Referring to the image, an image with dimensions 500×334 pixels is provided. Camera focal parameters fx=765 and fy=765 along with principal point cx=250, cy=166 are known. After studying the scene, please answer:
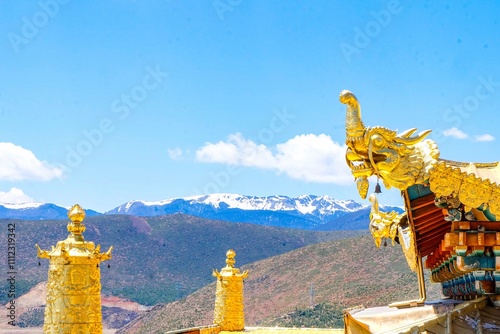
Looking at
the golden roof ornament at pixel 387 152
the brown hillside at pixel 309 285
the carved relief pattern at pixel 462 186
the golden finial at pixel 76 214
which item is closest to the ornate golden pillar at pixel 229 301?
the golden finial at pixel 76 214

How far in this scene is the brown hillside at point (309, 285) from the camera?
2068 inches

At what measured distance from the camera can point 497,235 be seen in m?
6.03

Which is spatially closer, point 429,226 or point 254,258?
point 429,226

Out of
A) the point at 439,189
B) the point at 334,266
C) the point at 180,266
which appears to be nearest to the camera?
the point at 439,189

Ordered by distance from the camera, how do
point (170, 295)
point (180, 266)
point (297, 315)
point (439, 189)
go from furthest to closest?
point (180, 266) → point (170, 295) → point (297, 315) → point (439, 189)

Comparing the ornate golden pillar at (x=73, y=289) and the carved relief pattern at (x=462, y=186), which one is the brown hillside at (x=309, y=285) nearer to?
the ornate golden pillar at (x=73, y=289)

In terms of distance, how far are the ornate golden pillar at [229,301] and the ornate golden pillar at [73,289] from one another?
7595mm

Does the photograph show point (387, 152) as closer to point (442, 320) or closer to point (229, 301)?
point (442, 320)

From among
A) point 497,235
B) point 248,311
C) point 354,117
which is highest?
point 248,311

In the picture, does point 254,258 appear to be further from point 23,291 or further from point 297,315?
point 297,315

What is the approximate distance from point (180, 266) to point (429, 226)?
293ft

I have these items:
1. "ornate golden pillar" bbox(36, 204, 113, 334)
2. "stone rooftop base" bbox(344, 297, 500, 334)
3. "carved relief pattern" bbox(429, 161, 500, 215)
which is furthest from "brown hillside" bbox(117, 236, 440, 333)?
"carved relief pattern" bbox(429, 161, 500, 215)

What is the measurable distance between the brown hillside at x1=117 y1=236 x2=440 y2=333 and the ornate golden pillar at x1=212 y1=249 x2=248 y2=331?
103 ft

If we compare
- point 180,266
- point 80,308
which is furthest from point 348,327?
point 180,266
